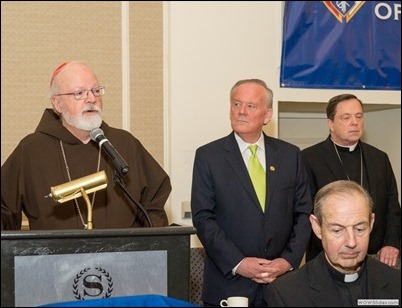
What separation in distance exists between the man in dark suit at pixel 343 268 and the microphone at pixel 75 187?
738mm

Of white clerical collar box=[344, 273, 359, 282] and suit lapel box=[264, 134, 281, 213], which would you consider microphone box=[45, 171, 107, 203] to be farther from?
suit lapel box=[264, 134, 281, 213]

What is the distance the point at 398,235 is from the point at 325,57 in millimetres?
1782

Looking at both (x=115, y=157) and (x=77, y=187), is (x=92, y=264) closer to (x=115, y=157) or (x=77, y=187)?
(x=77, y=187)

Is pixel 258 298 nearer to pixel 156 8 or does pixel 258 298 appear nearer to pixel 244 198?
pixel 244 198

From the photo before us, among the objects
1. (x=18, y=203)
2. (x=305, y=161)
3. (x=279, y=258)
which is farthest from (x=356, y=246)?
(x=305, y=161)

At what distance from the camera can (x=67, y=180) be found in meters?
3.25

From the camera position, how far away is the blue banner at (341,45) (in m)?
5.55

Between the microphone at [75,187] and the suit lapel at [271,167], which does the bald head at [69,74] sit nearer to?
the microphone at [75,187]

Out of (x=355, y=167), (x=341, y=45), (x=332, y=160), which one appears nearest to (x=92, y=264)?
(x=332, y=160)

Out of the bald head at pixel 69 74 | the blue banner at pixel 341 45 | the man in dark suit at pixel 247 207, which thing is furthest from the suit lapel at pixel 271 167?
the blue banner at pixel 341 45

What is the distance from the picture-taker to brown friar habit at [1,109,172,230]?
10.2ft

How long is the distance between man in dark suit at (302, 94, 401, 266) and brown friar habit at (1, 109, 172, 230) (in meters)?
1.37

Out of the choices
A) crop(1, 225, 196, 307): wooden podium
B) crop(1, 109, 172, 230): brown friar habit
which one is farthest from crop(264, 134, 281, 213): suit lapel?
crop(1, 225, 196, 307): wooden podium

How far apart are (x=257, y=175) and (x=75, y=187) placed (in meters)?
1.55
